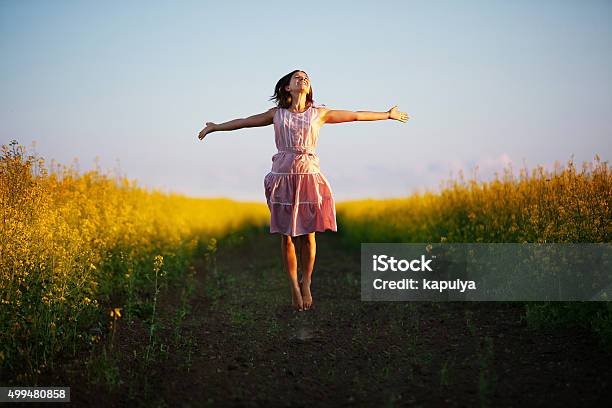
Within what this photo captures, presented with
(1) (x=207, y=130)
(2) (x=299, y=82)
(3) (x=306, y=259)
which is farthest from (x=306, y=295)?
(2) (x=299, y=82)

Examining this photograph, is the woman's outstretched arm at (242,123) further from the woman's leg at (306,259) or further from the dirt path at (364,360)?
the dirt path at (364,360)

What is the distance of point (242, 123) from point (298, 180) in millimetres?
918

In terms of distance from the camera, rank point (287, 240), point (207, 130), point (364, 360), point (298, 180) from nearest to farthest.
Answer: point (364, 360), point (298, 180), point (287, 240), point (207, 130)

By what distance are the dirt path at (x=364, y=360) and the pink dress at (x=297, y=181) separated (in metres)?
1.19

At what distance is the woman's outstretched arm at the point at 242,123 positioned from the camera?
20.6ft

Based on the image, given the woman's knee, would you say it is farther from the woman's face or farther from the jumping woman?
the woman's face

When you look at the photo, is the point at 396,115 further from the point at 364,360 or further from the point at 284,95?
the point at 364,360

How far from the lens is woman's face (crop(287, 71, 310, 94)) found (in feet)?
20.1

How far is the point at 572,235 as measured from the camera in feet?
20.0

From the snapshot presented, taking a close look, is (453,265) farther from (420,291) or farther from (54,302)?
(54,302)

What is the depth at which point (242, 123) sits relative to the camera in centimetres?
634

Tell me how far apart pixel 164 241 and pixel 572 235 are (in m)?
6.77

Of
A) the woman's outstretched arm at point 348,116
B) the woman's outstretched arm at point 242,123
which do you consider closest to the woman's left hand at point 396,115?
the woman's outstretched arm at point 348,116

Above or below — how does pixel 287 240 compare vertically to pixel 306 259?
above
